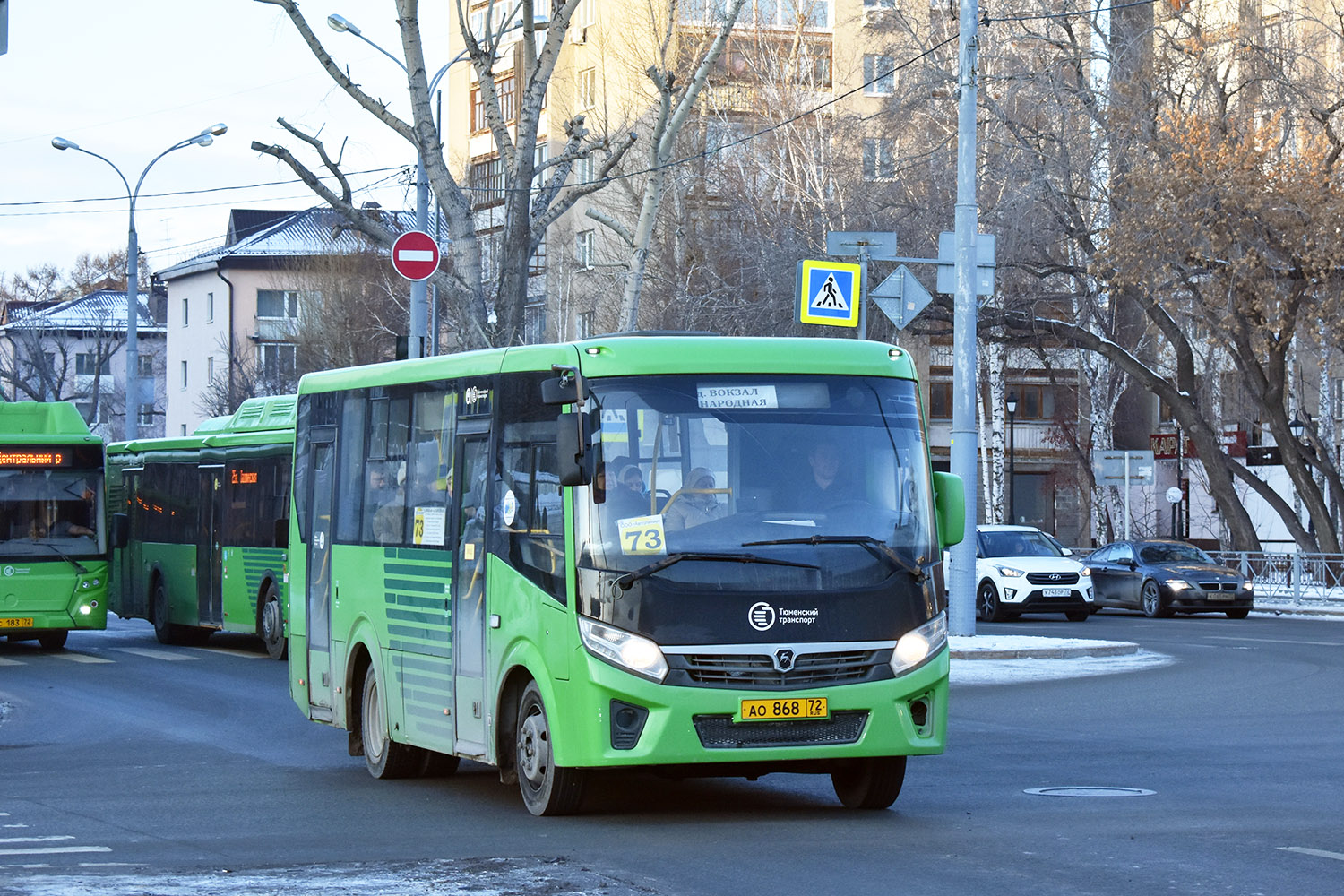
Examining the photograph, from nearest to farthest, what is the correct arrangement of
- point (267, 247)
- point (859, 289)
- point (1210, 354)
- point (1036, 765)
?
point (1036, 765), point (859, 289), point (1210, 354), point (267, 247)

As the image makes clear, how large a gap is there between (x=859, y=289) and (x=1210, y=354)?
124ft

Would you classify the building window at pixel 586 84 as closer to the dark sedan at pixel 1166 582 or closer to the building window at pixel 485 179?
the building window at pixel 485 179

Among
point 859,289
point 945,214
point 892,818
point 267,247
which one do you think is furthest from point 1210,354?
point 892,818

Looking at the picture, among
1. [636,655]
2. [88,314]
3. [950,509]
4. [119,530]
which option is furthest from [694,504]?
[88,314]

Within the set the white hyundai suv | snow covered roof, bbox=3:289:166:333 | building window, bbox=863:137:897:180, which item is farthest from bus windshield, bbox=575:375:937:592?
snow covered roof, bbox=3:289:166:333

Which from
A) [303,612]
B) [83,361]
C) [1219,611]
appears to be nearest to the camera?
→ [303,612]

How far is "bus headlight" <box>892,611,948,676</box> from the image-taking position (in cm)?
1063

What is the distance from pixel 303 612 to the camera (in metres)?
14.5

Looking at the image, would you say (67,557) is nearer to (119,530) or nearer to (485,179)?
(119,530)

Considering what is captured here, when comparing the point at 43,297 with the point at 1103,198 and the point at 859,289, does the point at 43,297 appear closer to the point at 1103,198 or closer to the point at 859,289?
the point at 1103,198

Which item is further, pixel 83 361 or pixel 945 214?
pixel 83 361

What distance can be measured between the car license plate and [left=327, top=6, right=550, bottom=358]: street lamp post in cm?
1764

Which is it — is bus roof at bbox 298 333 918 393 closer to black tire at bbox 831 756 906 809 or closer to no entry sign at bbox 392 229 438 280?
black tire at bbox 831 756 906 809

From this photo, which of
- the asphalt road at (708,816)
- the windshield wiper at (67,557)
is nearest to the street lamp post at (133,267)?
the windshield wiper at (67,557)
